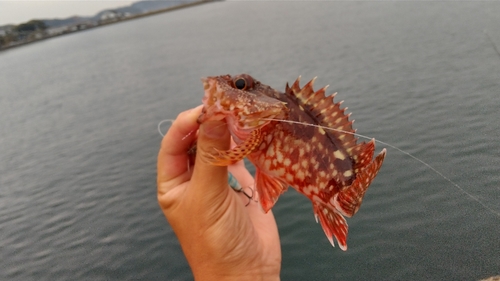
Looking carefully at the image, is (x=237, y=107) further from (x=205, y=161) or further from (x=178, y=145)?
(x=178, y=145)

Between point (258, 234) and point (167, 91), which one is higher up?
point (258, 234)

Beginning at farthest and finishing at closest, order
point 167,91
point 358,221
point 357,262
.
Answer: point 167,91 < point 358,221 < point 357,262

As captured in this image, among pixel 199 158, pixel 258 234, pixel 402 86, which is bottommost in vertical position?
pixel 402 86

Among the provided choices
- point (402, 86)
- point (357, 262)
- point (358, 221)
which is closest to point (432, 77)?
point (402, 86)

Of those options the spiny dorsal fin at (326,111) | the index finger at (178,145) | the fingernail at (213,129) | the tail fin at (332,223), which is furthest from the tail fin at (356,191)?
the index finger at (178,145)

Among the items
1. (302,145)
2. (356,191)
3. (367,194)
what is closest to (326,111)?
(302,145)

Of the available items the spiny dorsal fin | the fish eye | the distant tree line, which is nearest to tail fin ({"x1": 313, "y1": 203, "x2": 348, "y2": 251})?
the spiny dorsal fin

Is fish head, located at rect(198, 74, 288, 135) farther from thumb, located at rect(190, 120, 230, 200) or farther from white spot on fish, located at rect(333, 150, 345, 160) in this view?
white spot on fish, located at rect(333, 150, 345, 160)

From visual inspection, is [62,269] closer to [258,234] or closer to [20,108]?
[258,234]
